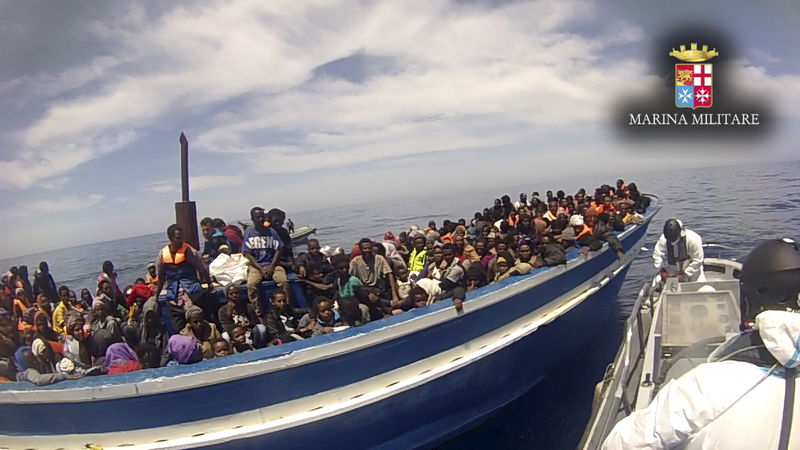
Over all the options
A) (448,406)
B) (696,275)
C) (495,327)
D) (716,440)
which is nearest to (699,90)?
(696,275)

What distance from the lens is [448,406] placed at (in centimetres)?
475

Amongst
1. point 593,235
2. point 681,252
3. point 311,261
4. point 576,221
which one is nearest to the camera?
point 311,261

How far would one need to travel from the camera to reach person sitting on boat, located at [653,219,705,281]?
6215mm

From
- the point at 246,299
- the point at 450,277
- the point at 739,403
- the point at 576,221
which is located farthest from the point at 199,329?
the point at 576,221

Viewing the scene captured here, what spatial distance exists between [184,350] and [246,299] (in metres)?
1.42

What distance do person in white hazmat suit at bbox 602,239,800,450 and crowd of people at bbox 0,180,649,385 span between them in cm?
273

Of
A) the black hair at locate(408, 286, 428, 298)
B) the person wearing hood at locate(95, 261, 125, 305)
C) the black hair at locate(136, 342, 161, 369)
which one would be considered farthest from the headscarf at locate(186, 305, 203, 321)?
the person wearing hood at locate(95, 261, 125, 305)

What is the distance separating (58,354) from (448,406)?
4.06 meters

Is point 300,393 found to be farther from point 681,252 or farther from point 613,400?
point 681,252

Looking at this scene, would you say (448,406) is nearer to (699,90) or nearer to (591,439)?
(591,439)

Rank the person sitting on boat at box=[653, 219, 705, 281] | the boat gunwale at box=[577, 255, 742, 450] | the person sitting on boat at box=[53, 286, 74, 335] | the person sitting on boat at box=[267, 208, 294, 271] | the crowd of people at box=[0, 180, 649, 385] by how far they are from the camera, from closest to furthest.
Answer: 1. the boat gunwale at box=[577, 255, 742, 450]
2. the crowd of people at box=[0, 180, 649, 385]
3. the person sitting on boat at box=[267, 208, 294, 271]
4. the person sitting on boat at box=[653, 219, 705, 281]
5. the person sitting on boat at box=[53, 286, 74, 335]

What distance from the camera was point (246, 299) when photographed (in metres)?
5.43

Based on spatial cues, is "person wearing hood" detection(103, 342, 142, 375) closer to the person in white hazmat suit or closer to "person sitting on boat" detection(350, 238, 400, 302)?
"person sitting on boat" detection(350, 238, 400, 302)

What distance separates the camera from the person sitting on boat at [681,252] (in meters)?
6.21
